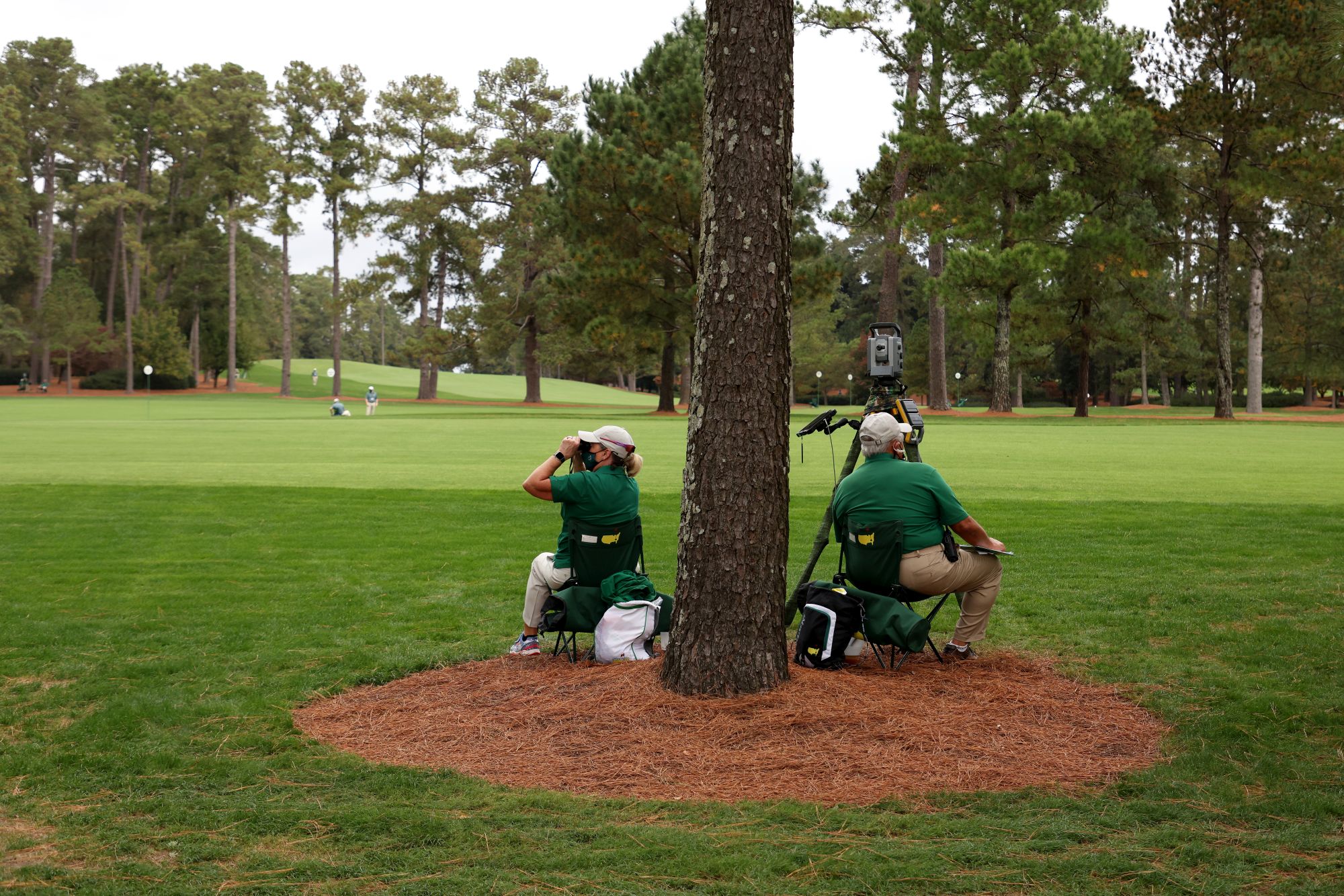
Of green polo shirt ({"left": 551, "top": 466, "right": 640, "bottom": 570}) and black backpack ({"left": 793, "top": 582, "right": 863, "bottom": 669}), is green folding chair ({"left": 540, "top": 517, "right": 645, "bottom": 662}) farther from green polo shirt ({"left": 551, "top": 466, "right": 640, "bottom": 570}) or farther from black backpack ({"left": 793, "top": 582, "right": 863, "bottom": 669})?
black backpack ({"left": 793, "top": 582, "right": 863, "bottom": 669})

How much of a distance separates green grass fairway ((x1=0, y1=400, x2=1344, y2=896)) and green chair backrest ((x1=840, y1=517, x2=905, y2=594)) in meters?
1.04

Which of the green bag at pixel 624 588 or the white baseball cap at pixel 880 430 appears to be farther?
the green bag at pixel 624 588

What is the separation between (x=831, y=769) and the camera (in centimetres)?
480

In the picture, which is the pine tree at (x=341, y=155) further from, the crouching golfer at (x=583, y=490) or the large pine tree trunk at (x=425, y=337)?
the crouching golfer at (x=583, y=490)

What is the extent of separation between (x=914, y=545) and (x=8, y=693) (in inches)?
197

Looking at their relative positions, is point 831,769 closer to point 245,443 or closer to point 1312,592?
point 1312,592

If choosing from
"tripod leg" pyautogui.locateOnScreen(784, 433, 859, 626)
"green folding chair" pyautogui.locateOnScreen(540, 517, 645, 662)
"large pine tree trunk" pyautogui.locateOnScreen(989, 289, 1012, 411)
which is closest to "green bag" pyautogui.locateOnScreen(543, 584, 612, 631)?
"green folding chair" pyautogui.locateOnScreen(540, 517, 645, 662)

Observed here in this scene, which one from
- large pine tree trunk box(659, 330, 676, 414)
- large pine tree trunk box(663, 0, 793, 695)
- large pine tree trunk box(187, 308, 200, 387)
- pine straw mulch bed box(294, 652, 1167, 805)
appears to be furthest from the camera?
large pine tree trunk box(187, 308, 200, 387)

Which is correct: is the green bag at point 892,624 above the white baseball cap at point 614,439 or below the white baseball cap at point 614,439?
below

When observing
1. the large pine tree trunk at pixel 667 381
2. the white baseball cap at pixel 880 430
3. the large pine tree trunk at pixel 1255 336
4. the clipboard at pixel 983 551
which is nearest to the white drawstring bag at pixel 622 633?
the white baseball cap at pixel 880 430

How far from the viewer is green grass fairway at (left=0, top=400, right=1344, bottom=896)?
375 centimetres

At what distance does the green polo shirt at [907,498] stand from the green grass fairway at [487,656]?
39.4 inches

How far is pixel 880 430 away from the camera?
6184 millimetres

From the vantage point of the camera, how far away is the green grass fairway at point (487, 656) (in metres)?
3.75
